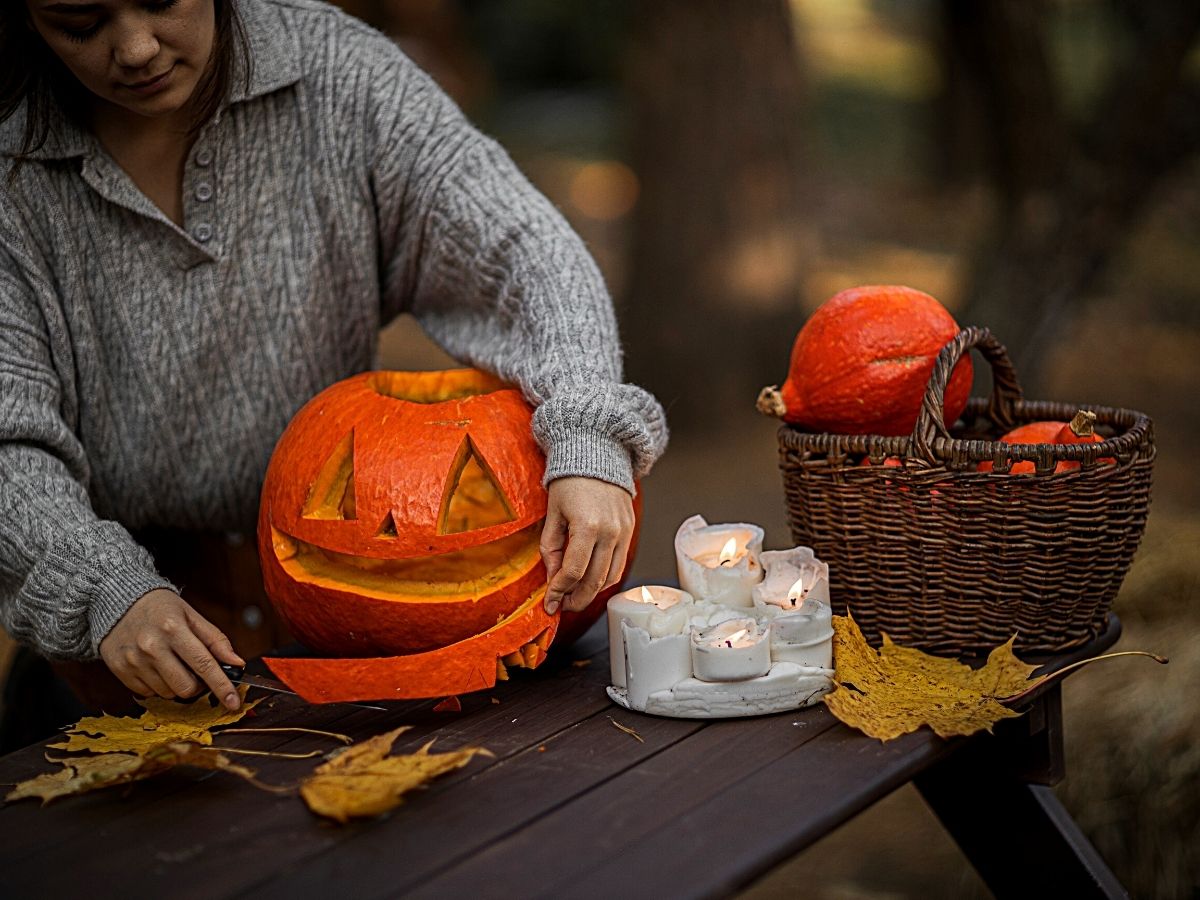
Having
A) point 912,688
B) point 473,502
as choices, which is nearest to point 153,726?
point 473,502

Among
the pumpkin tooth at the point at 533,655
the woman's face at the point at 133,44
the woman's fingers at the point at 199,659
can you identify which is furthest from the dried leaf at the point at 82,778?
the woman's face at the point at 133,44

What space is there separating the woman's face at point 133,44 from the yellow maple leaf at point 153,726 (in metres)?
0.73

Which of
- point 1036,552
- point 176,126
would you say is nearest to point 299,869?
point 1036,552

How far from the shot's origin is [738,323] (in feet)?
17.6

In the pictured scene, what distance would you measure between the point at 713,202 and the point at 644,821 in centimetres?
429

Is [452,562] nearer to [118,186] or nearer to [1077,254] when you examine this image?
[118,186]

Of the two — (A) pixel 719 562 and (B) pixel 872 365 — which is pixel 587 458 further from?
(B) pixel 872 365

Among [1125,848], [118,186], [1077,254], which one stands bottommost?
[1125,848]

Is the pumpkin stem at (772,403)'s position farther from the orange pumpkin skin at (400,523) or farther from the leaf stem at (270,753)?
the leaf stem at (270,753)

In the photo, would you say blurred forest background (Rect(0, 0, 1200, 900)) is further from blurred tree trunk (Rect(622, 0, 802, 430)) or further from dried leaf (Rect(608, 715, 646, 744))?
dried leaf (Rect(608, 715, 646, 744))

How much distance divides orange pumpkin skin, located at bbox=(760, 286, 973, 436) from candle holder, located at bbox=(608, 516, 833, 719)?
27cm

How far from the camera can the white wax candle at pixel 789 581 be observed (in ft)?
4.79

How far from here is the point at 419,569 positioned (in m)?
1.52

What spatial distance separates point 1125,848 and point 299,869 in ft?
5.77
